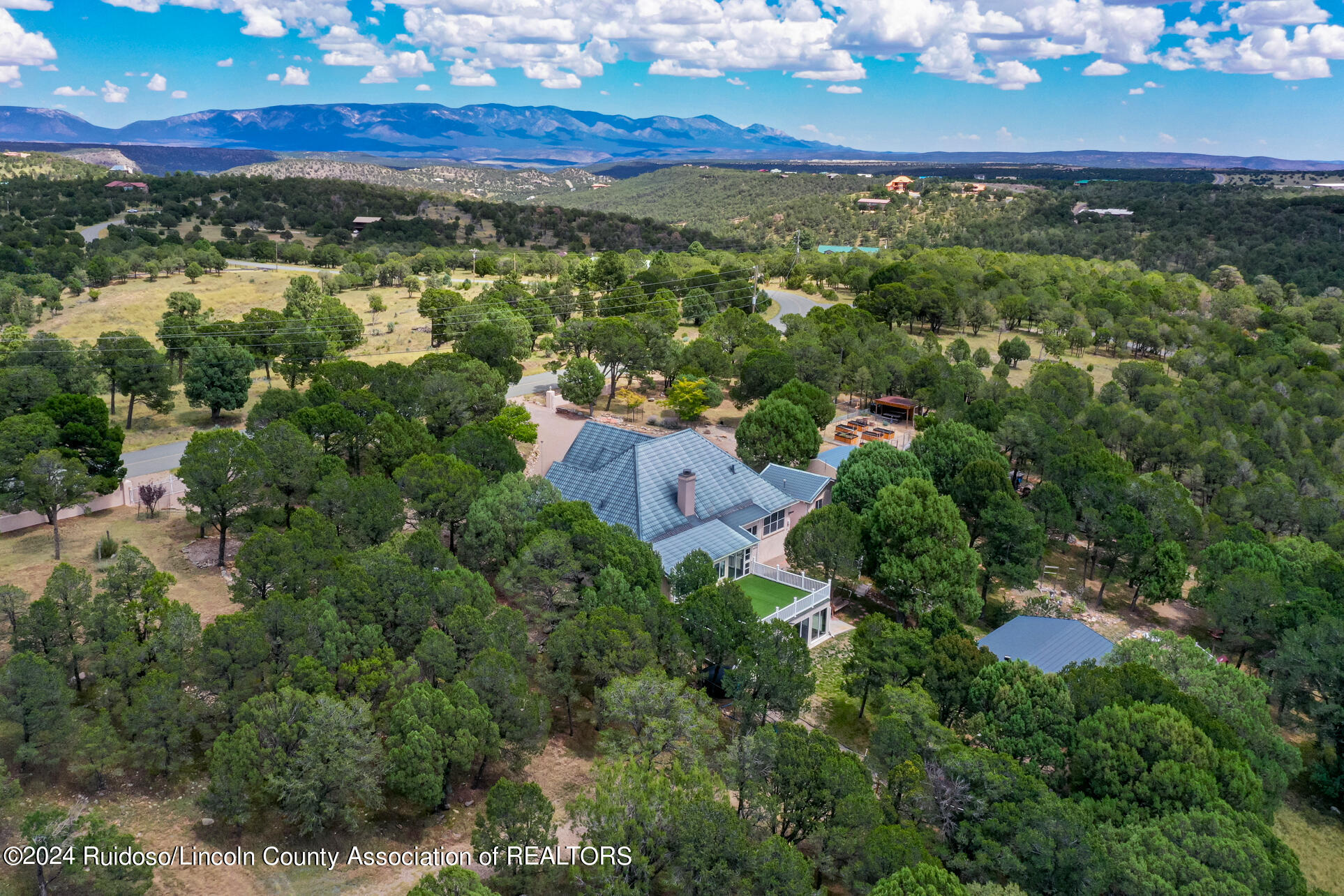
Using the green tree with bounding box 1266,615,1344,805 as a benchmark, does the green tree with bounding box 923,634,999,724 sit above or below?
above

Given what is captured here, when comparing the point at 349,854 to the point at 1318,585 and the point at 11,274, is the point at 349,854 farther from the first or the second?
the point at 11,274

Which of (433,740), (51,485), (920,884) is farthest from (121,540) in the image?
(920,884)

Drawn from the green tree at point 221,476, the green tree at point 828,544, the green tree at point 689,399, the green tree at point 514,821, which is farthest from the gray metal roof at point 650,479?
the green tree at point 689,399

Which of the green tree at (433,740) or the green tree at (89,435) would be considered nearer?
the green tree at (433,740)

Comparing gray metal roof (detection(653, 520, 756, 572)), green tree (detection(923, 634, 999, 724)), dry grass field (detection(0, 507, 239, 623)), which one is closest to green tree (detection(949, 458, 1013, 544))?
gray metal roof (detection(653, 520, 756, 572))

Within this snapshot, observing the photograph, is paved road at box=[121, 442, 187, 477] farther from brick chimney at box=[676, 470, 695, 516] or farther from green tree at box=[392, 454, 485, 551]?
brick chimney at box=[676, 470, 695, 516]

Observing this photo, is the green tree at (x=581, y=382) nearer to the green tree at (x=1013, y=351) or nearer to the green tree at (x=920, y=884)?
the green tree at (x=1013, y=351)

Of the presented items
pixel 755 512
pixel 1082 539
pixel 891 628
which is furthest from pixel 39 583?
pixel 1082 539
